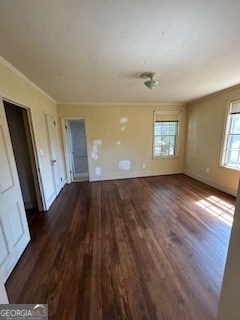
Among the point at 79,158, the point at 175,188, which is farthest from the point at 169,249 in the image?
the point at 79,158

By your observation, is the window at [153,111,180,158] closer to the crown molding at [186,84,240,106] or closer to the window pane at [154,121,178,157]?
the window pane at [154,121,178,157]

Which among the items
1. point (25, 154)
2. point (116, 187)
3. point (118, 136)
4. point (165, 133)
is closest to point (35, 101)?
point (25, 154)

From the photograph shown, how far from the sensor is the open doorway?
105 inches

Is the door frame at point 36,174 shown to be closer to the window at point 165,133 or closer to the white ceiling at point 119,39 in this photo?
the white ceiling at point 119,39

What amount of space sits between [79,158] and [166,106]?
11.9ft

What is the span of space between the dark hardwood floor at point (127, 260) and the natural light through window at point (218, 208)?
17 millimetres

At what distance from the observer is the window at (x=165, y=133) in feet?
16.1

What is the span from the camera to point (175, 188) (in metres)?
4.04

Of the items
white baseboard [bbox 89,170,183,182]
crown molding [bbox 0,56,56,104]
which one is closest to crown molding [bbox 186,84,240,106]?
white baseboard [bbox 89,170,183,182]

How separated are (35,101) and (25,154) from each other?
1.04m

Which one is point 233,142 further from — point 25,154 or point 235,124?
point 25,154

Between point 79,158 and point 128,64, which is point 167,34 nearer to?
point 128,64

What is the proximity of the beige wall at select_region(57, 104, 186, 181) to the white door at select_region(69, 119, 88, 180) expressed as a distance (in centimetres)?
106

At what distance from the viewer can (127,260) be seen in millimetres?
1790
